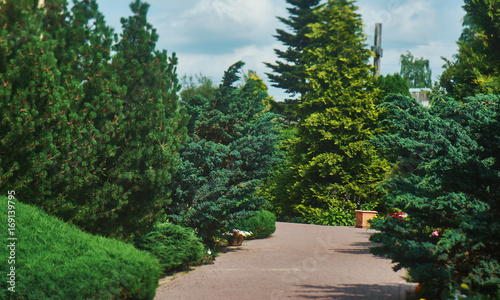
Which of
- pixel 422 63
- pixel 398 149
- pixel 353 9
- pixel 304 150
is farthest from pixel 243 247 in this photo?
pixel 422 63

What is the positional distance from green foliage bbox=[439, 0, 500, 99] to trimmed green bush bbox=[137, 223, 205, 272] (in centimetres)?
791

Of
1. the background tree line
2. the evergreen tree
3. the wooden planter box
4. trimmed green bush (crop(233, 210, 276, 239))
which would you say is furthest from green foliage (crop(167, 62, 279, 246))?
the evergreen tree

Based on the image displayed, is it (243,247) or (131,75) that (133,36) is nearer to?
(131,75)

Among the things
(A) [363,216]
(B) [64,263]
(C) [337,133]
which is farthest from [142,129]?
(C) [337,133]

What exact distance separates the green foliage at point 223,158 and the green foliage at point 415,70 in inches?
1978

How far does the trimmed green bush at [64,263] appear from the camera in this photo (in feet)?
19.0

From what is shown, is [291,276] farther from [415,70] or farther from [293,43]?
[415,70]

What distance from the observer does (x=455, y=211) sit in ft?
22.3

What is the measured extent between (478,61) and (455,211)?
8.77 metres

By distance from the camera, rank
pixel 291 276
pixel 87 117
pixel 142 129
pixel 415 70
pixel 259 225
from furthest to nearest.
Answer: pixel 415 70 < pixel 259 225 < pixel 291 276 < pixel 142 129 < pixel 87 117

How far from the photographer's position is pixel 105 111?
8164mm

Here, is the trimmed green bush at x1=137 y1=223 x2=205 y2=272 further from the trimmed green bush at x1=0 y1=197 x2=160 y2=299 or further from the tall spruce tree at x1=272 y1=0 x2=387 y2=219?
the tall spruce tree at x1=272 y1=0 x2=387 y2=219

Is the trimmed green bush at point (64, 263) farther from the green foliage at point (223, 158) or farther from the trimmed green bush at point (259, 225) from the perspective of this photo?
the trimmed green bush at point (259, 225)

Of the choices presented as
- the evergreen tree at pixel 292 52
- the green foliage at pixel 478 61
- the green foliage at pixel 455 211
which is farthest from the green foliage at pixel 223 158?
the evergreen tree at pixel 292 52
